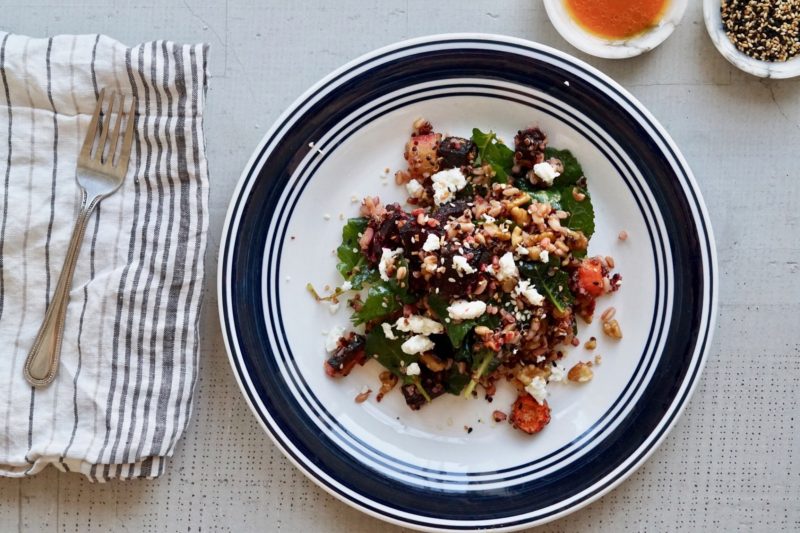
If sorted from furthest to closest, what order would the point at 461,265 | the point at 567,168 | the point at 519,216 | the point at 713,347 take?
the point at 713,347, the point at 567,168, the point at 519,216, the point at 461,265

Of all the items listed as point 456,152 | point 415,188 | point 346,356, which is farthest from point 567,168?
point 346,356

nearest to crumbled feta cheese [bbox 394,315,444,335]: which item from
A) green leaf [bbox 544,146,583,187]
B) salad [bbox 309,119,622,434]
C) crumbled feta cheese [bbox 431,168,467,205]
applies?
salad [bbox 309,119,622,434]

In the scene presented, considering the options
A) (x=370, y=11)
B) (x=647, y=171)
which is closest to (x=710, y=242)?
(x=647, y=171)

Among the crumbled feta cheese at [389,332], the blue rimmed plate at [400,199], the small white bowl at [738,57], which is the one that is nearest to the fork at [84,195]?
the blue rimmed plate at [400,199]

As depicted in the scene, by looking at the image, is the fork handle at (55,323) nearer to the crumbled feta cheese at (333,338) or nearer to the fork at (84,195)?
the fork at (84,195)

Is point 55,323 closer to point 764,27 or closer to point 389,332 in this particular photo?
point 389,332

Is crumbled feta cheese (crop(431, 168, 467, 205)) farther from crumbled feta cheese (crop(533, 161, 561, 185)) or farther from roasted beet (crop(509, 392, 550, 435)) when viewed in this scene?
roasted beet (crop(509, 392, 550, 435))
